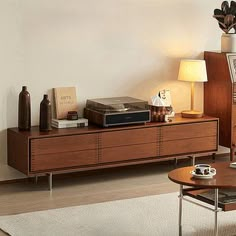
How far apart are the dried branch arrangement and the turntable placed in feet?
3.81

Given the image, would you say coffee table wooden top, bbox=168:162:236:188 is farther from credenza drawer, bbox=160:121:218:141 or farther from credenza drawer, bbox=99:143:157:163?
credenza drawer, bbox=160:121:218:141

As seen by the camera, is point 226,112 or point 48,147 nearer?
point 48,147

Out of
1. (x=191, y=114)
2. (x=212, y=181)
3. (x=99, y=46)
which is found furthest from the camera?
(x=191, y=114)

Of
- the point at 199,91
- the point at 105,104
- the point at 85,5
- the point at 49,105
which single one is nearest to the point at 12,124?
the point at 49,105

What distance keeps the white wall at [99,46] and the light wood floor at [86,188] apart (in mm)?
461

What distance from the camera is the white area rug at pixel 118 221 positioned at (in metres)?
4.75

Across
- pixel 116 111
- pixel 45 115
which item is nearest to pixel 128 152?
pixel 116 111

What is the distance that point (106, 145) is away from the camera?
19.9 feet

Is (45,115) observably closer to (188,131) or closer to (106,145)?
A: (106,145)

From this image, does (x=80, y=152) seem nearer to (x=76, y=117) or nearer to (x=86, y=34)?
(x=76, y=117)

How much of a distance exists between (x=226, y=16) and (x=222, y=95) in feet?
2.51

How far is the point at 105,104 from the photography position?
6.12 meters

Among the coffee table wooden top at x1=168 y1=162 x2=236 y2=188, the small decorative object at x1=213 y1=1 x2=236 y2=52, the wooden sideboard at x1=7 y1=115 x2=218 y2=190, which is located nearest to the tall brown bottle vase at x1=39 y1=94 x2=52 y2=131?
the wooden sideboard at x1=7 y1=115 x2=218 y2=190

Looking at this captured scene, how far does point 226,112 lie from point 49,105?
1812 millimetres
